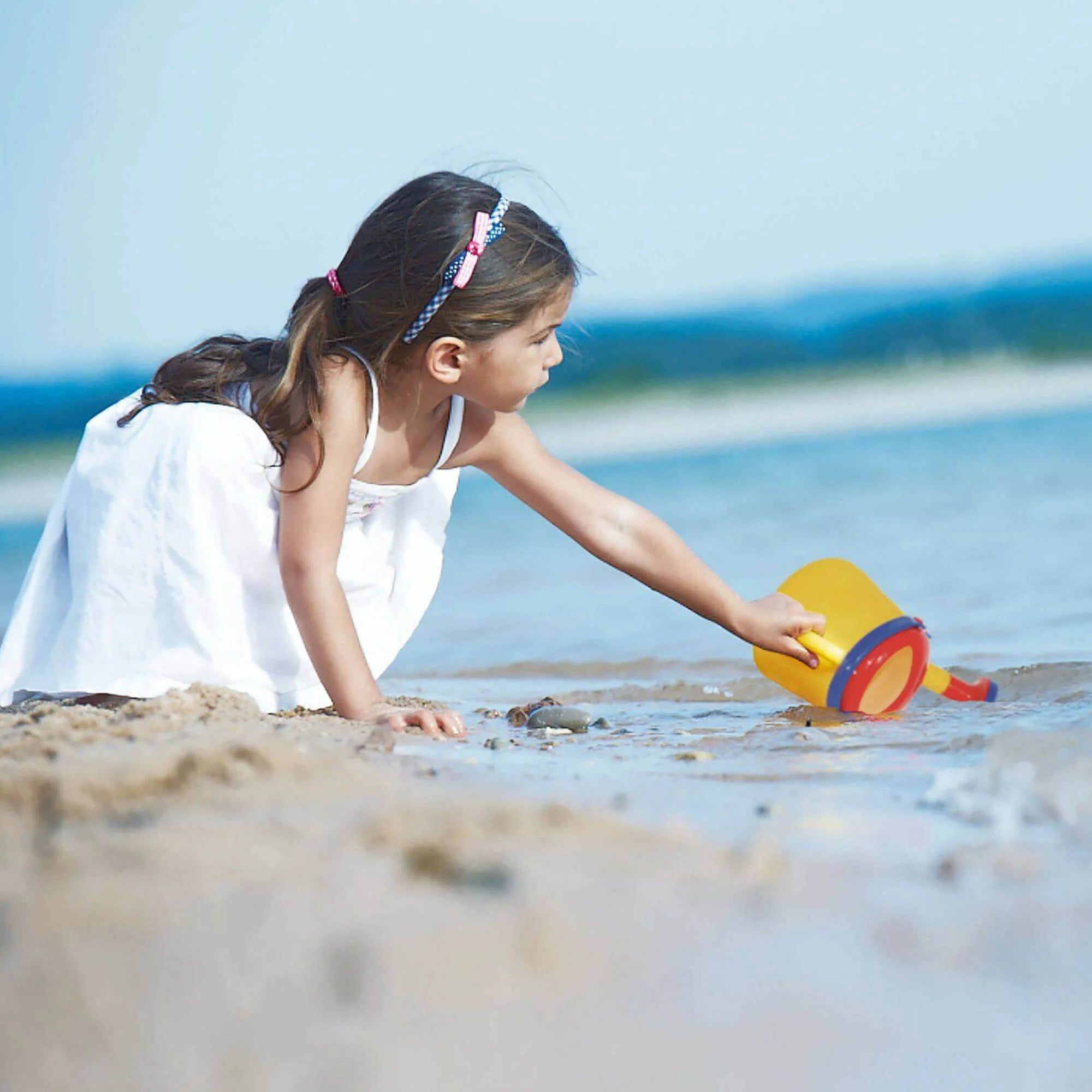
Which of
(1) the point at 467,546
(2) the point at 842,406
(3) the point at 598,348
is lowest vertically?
(1) the point at 467,546

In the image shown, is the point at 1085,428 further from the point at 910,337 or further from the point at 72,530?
the point at 910,337

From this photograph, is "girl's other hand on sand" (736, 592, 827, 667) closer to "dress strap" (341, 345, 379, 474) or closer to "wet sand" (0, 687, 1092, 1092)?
"dress strap" (341, 345, 379, 474)

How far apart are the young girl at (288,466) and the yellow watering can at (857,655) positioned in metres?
0.08

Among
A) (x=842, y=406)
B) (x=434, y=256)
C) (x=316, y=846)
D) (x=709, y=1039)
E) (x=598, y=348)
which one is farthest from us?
(x=598, y=348)

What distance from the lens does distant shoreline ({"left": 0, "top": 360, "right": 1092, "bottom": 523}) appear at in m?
10.9

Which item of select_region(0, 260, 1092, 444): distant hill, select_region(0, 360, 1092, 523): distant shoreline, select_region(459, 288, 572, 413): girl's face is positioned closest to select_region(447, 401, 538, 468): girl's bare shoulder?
select_region(459, 288, 572, 413): girl's face

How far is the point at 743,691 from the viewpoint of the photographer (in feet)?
8.65

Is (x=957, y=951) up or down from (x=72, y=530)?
down

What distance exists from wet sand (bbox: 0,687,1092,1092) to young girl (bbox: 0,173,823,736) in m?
0.95

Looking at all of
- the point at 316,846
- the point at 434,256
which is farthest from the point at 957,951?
the point at 434,256

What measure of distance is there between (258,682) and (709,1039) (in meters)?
1.47

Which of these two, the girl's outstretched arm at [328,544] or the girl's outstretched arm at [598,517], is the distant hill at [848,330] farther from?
the girl's outstretched arm at [328,544]

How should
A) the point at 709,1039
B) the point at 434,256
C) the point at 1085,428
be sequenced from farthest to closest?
the point at 1085,428 → the point at 434,256 → the point at 709,1039

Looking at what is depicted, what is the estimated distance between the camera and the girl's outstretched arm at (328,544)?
6.51 feet
